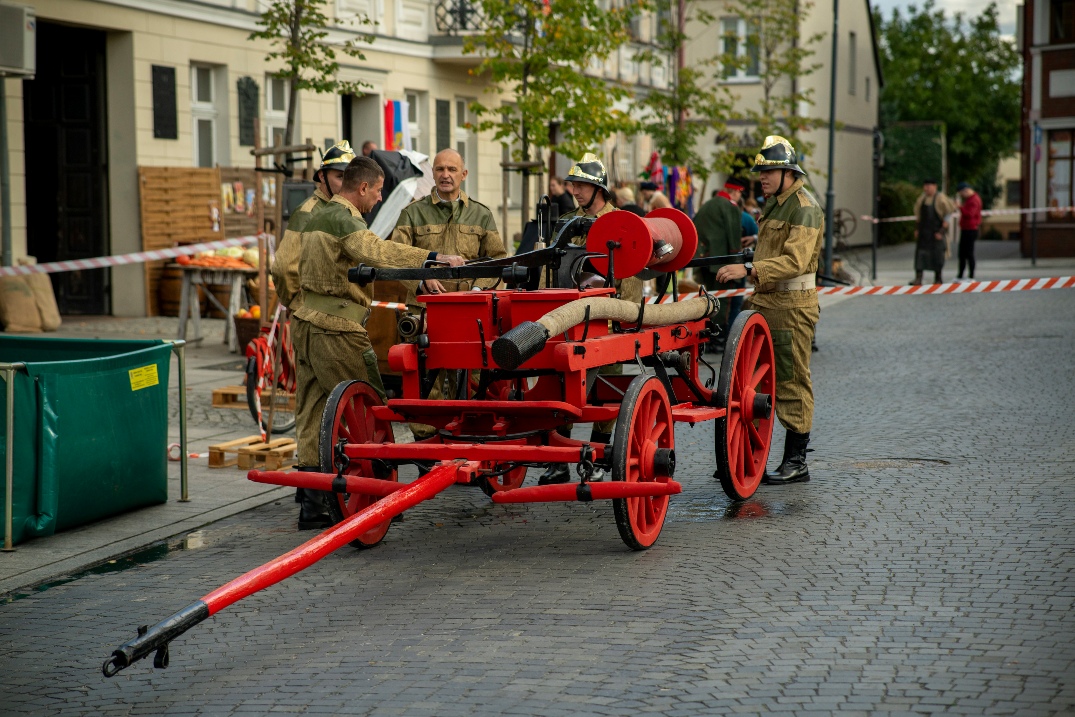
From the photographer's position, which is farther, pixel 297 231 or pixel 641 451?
pixel 297 231

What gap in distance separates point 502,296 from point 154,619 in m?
2.12

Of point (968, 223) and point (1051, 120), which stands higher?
point (1051, 120)

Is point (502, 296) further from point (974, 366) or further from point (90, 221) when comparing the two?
point (90, 221)

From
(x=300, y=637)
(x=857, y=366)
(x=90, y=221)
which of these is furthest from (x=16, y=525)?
(x=90, y=221)

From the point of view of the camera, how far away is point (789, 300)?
8.29 m

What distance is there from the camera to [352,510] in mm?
6867

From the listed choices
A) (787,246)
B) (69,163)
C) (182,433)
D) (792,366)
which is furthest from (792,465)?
(69,163)

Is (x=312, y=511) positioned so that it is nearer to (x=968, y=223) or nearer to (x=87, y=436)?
(x=87, y=436)

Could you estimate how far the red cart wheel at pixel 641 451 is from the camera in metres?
6.22

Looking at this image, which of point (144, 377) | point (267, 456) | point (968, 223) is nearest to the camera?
point (144, 377)

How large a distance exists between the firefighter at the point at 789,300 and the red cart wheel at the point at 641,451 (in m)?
1.66

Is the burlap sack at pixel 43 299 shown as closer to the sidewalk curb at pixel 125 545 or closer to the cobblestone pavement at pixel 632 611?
the sidewalk curb at pixel 125 545

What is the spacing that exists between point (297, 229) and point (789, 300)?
9.65 feet

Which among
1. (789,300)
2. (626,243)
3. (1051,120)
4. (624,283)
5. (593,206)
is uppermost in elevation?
(1051,120)
